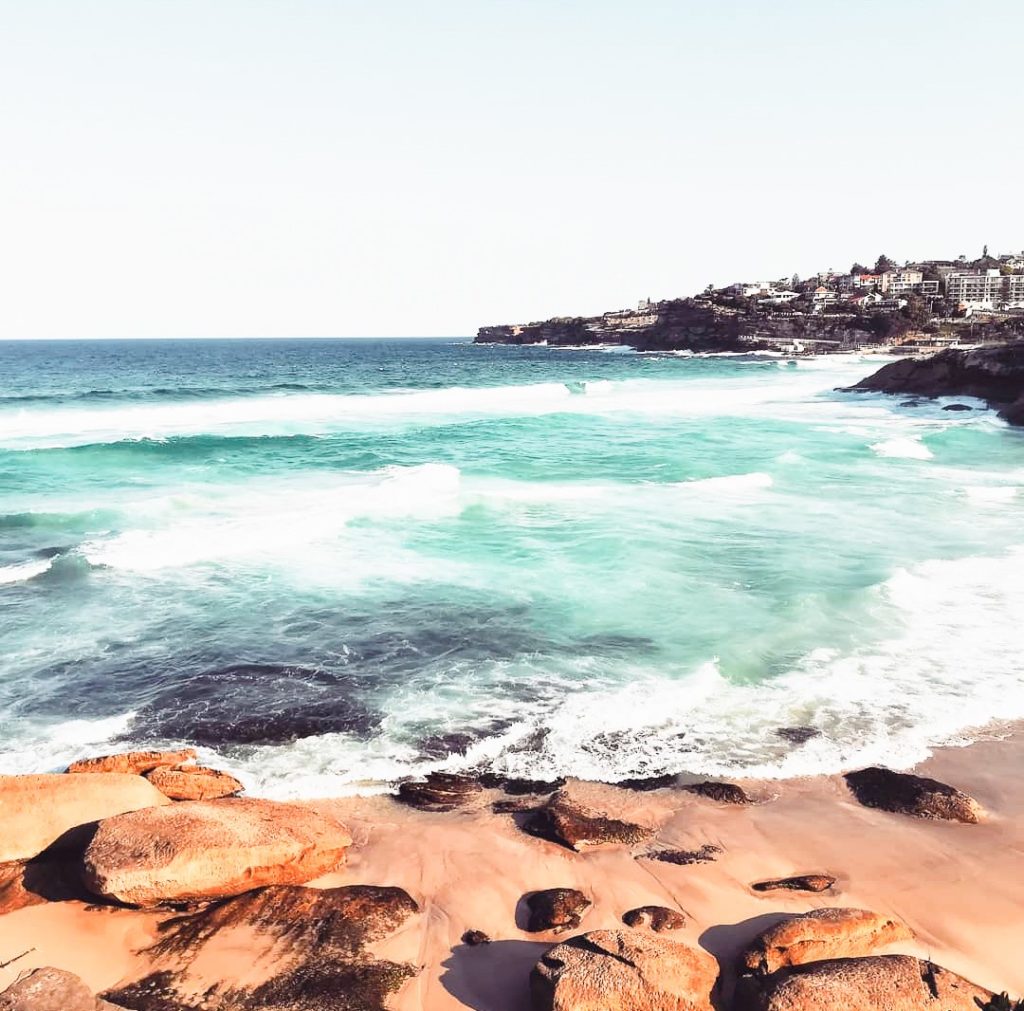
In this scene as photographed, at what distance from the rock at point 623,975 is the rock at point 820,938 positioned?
38cm

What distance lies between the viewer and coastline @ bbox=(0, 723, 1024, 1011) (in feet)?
20.5

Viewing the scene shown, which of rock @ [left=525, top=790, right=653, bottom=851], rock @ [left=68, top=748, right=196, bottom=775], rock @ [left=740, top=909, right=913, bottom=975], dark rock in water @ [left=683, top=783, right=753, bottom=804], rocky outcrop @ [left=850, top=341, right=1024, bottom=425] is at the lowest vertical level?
dark rock in water @ [left=683, top=783, right=753, bottom=804]

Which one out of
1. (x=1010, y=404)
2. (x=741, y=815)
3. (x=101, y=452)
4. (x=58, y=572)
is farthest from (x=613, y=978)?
(x=1010, y=404)

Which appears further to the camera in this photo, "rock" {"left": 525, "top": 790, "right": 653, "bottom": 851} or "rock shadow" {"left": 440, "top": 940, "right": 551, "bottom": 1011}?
"rock" {"left": 525, "top": 790, "right": 653, "bottom": 851}


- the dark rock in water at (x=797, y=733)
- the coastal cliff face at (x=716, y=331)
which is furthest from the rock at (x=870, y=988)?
the coastal cliff face at (x=716, y=331)

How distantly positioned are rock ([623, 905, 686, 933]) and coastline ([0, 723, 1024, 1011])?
0.30ft

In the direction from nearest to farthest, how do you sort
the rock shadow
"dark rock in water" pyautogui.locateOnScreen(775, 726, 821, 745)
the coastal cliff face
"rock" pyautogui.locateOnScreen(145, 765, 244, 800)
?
the rock shadow
"rock" pyautogui.locateOnScreen(145, 765, 244, 800)
"dark rock in water" pyautogui.locateOnScreen(775, 726, 821, 745)
the coastal cliff face

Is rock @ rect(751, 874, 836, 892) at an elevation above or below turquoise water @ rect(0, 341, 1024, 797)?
below

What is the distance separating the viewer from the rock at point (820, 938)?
238 inches

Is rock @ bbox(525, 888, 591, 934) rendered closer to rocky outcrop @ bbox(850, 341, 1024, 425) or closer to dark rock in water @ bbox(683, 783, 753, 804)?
dark rock in water @ bbox(683, 783, 753, 804)

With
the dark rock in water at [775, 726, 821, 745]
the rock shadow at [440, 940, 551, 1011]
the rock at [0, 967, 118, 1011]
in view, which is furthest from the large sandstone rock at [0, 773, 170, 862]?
the dark rock in water at [775, 726, 821, 745]

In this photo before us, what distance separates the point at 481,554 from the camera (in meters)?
18.4

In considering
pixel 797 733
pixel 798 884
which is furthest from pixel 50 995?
pixel 797 733

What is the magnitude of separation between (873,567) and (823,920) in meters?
11.9
